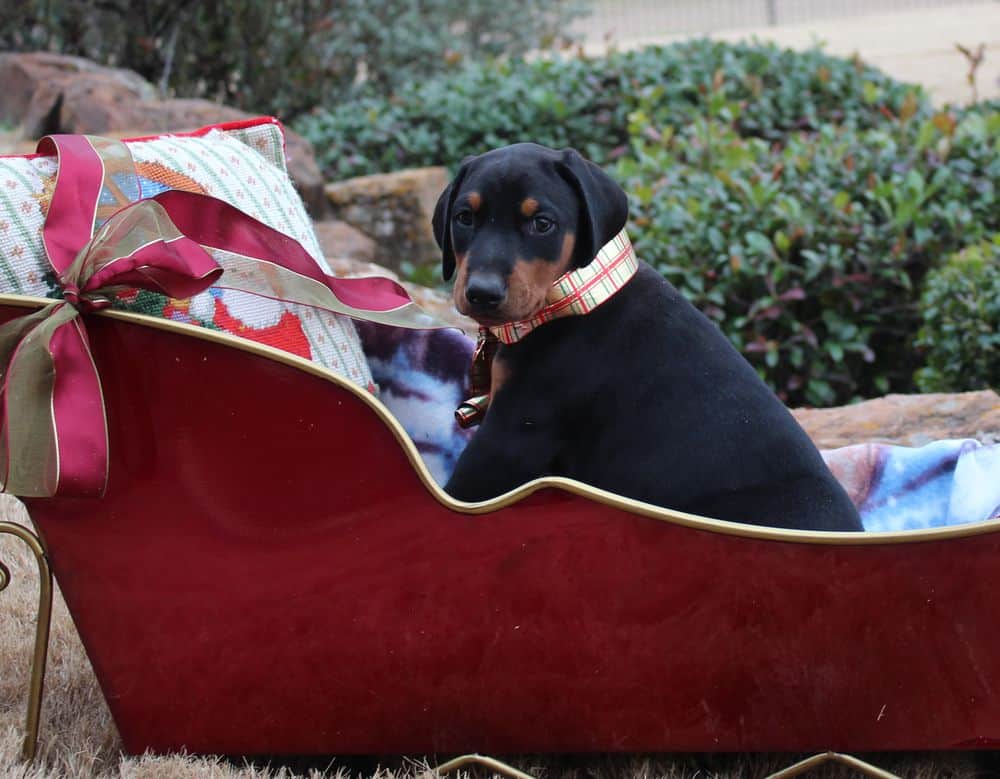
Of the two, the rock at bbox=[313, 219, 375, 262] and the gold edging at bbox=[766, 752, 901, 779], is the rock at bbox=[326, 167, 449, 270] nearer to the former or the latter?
the rock at bbox=[313, 219, 375, 262]

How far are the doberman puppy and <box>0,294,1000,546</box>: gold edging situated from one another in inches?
9.5

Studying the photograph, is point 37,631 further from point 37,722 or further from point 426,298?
point 426,298

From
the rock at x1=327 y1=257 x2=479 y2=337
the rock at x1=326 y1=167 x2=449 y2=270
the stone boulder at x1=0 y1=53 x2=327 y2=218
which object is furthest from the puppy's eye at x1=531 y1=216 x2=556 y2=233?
the rock at x1=326 y1=167 x2=449 y2=270

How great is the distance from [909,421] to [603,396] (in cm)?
163

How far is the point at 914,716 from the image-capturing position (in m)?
1.96

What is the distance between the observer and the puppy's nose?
2.08 meters

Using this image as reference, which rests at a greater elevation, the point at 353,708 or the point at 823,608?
the point at 823,608

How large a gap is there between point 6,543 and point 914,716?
249 centimetres

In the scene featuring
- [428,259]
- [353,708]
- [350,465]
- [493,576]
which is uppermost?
[350,465]

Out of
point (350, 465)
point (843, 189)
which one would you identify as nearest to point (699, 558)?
point (350, 465)

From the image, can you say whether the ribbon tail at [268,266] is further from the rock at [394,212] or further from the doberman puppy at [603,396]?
the rock at [394,212]

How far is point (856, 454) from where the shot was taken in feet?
8.79

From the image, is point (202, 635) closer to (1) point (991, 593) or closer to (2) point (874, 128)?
(1) point (991, 593)

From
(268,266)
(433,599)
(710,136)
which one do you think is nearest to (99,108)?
(710,136)
